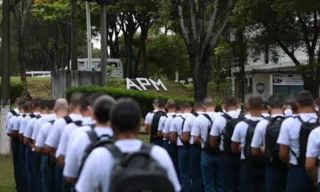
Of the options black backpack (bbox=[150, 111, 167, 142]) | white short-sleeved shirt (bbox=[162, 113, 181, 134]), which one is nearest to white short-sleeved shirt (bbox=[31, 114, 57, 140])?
white short-sleeved shirt (bbox=[162, 113, 181, 134])

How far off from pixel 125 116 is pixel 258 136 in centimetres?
497

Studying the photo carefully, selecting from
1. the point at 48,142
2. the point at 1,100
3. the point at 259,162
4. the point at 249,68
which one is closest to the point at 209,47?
the point at 1,100

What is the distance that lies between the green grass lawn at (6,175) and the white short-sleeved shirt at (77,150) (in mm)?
9075

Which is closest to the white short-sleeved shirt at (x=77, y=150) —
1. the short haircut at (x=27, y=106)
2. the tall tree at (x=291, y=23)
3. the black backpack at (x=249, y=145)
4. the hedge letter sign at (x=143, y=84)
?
the black backpack at (x=249, y=145)

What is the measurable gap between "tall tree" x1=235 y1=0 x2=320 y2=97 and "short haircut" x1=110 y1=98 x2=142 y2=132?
80.4 ft

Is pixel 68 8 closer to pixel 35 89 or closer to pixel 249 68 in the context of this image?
pixel 35 89

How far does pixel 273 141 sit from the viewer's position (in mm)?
9141

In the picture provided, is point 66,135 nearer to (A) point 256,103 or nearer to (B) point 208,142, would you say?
(A) point 256,103

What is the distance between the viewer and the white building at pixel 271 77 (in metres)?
47.8

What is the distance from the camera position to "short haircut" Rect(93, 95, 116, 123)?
6.07 m

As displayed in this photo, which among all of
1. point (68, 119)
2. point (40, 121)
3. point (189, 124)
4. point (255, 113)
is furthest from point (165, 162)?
point (189, 124)

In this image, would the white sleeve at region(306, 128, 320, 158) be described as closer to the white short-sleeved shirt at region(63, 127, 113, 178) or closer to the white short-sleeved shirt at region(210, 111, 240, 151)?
the white short-sleeved shirt at region(63, 127, 113, 178)

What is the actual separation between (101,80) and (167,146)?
568 inches

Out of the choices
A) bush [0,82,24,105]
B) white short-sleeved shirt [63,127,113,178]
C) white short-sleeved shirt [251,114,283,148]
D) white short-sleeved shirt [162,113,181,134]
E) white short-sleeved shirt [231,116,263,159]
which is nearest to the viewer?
white short-sleeved shirt [63,127,113,178]
